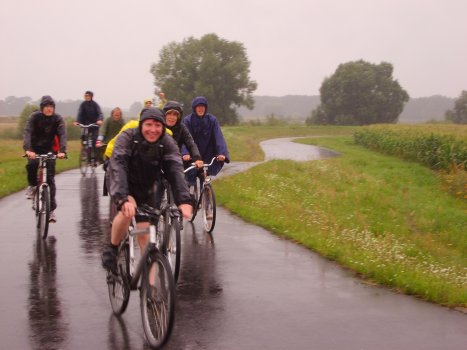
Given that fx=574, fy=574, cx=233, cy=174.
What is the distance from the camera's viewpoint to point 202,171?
9.73m

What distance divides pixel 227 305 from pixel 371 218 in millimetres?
9134

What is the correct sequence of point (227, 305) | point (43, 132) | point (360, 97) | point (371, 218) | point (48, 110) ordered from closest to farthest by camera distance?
point (227, 305)
point (48, 110)
point (43, 132)
point (371, 218)
point (360, 97)

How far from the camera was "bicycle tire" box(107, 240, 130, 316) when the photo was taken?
516cm

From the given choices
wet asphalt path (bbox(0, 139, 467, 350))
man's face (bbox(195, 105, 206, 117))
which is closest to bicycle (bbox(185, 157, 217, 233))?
wet asphalt path (bbox(0, 139, 467, 350))

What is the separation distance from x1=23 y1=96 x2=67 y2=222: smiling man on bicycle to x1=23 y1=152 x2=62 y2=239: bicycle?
96 mm

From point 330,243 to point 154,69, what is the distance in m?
86.8

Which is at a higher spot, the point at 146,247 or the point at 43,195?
the point at 146,247

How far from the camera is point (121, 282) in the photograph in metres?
5.19

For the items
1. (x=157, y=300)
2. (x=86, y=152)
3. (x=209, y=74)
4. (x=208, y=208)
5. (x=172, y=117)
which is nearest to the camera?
(x=157, y=300)

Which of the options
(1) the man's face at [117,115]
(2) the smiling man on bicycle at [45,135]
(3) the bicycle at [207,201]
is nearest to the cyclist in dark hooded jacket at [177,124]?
(3) the bicycle at [207,201]

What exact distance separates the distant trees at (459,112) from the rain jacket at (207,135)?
114147 mm

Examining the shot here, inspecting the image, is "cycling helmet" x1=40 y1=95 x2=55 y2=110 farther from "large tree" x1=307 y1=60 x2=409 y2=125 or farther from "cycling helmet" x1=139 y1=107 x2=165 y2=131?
"large tree" x1=307 y1=60 x2=409 y2=125

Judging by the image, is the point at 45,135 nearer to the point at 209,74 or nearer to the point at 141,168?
the point at 141,168

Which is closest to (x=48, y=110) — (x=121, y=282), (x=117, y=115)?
(x=117, y=115)
